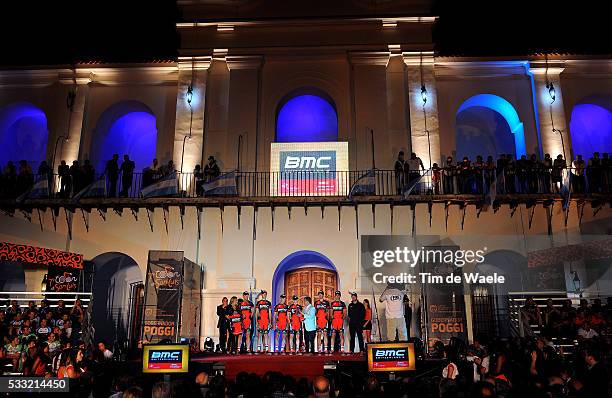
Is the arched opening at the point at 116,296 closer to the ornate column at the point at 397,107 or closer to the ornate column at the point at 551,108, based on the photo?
the ornate column at the point at 397,107

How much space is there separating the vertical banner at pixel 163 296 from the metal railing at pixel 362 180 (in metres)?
3.13

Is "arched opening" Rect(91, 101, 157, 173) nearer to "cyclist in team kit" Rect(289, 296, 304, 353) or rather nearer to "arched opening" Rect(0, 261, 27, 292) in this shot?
"arched opening" Rect(0, 261, 27, 292)

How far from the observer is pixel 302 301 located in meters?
21.2

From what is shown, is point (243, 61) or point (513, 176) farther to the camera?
point (243, 61)

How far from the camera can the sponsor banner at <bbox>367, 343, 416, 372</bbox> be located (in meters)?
9.83

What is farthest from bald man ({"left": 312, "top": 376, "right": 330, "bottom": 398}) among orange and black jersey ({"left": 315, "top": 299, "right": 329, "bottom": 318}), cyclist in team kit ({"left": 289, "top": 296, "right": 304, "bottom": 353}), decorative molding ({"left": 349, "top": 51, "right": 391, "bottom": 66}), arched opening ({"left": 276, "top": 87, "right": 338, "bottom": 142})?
decorative molding ({"left": 349, "top": 51, "right": 391, "bottom": 66})

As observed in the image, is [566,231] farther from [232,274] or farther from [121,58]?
[121,58]

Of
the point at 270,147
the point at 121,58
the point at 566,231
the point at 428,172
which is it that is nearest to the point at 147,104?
the point at 121,58

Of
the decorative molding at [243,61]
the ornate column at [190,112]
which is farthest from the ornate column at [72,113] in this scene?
the decorative molding at [243,61]

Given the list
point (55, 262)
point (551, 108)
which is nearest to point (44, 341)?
point (55, 262)

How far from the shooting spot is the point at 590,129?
77.0ft

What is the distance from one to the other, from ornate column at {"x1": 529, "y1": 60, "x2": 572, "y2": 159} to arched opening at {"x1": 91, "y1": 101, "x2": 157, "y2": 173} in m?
14.8

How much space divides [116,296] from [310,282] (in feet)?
25.1

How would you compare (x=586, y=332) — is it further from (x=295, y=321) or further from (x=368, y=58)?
(x=368, y=58)
